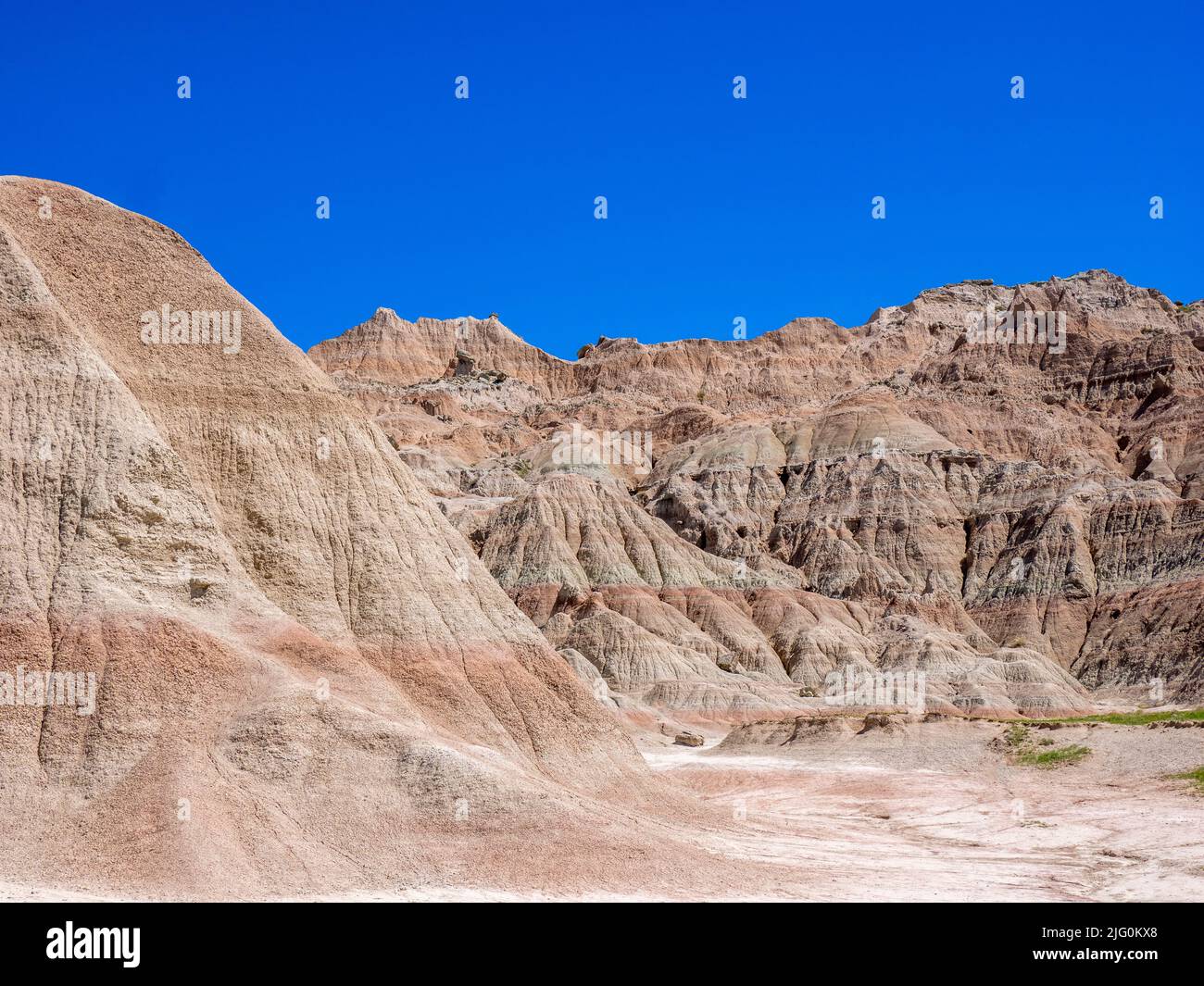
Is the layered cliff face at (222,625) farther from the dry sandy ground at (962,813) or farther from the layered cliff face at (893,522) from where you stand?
the layered cliff face at (893,522)

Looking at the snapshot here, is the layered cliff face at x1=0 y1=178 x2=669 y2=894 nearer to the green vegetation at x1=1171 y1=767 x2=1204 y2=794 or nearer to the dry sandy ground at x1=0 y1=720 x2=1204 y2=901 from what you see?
the dry sandy ground at x1=0 y1=720 x2=1204 y2=901

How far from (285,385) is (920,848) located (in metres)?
17.9

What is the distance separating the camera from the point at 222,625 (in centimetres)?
2631

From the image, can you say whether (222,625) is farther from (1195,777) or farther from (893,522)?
(893,522)

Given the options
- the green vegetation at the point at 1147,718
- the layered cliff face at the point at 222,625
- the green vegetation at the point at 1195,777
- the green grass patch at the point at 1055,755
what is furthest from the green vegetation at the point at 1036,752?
the layered cliff face at the point at 222,625

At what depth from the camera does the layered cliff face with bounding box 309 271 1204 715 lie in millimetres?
86562

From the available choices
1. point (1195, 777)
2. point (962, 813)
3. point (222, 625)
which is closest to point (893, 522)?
point (1195, 777)

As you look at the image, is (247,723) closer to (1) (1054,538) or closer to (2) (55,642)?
(2) (55,642)

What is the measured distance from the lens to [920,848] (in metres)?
30.7

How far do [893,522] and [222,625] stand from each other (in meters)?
93.9

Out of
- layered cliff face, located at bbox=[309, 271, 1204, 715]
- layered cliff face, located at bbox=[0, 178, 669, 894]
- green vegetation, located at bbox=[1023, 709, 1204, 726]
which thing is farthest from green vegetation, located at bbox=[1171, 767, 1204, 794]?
layered cliff face, located at bbox=[309, 271, 1204, 715]

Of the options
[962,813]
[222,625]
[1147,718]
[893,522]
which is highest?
[893,522]

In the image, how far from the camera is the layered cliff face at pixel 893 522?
86.6 metres
